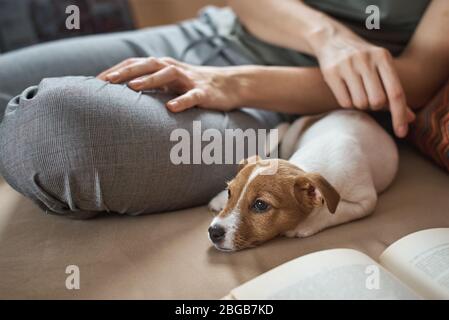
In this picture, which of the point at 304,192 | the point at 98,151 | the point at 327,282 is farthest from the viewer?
the point at 304,192

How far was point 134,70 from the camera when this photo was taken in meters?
1.16

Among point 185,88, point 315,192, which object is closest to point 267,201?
point 315,192

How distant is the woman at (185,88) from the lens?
983mm

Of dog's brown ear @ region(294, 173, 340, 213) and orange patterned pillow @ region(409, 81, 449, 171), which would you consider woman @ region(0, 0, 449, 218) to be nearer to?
orange patterned pillow @ region(409, 81, 449, 171)

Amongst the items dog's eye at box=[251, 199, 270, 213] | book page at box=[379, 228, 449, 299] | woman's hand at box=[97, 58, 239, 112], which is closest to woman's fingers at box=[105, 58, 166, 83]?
woman's hand at box=[97, 58, 239, 112]

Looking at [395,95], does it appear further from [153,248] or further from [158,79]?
[153,248]

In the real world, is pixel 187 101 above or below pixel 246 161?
above

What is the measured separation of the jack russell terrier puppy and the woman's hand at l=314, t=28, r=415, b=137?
0.36ft

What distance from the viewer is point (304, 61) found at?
59.3 inches

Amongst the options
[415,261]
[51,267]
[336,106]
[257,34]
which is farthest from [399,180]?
[51,267]

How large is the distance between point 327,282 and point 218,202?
0.41 metres

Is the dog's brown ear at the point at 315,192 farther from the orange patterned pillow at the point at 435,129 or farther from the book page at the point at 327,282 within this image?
the orange patterned pillow at the point at 435,129

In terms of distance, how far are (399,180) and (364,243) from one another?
342 millimetres

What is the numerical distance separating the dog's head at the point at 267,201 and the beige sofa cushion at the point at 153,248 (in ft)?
0.14
